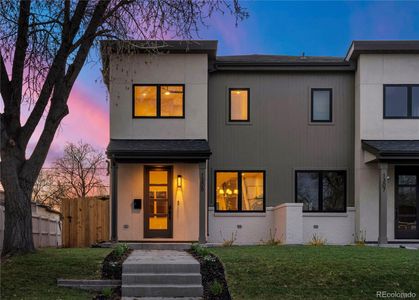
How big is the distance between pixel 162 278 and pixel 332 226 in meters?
9.41

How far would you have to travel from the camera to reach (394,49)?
1766 cm

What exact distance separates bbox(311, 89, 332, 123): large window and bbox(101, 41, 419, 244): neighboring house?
3 centimetres

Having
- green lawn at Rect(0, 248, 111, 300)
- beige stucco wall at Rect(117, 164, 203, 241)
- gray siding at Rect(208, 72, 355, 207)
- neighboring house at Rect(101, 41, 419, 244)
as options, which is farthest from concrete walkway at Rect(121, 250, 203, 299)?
gray siding at Rect(208, 72, 355, 207)

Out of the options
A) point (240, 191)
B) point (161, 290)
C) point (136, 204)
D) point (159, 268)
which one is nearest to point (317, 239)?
point (240, 191)

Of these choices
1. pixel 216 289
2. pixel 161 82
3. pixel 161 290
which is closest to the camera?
pixel 216 289

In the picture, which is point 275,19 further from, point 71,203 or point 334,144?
point 71,203

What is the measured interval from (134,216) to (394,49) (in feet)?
32.8

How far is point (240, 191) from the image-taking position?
18438 millimetres

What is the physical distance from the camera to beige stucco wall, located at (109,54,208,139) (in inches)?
690

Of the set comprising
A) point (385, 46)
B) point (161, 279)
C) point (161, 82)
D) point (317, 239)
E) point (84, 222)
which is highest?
point (385, 46)

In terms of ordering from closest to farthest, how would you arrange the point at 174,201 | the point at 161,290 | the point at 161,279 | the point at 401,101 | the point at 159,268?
1. the point at 161,290
2. the point at 161,279
3. the point at 159,268
4. the point at 174,201
5. the point at 401,101

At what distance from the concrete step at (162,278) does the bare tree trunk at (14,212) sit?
268cm

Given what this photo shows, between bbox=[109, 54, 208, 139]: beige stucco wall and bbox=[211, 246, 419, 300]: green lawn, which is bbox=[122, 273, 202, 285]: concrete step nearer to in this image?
bbox=[211, 246, 419, 300]: green lawn

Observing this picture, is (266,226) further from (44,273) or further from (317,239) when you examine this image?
(44,273)
